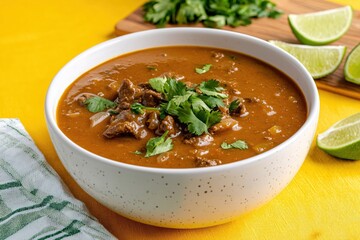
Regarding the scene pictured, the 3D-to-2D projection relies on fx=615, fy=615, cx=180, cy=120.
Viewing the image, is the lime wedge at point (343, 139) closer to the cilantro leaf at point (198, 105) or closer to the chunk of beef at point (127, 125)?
the cilantro leaf at point (198, 105)

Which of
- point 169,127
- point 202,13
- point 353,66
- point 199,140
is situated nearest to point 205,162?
point 199,140

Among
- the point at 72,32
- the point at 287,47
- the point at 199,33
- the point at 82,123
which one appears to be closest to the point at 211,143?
the point at 82,123

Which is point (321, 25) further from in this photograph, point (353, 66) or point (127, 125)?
point (127, 125)

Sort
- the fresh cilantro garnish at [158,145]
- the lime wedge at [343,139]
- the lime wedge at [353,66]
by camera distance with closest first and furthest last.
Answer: the fresh cilantro garnish at [158,145] → the lime wedge at [343,139] → the lime wedge at [353,66]

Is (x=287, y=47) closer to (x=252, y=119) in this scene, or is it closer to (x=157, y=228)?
(x=252, y=119)

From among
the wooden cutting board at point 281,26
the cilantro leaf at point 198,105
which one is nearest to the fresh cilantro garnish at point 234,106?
the cilantro leaf at point 198,105

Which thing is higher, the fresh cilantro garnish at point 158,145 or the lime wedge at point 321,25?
the fresh cilantro garnish at point 158,145
